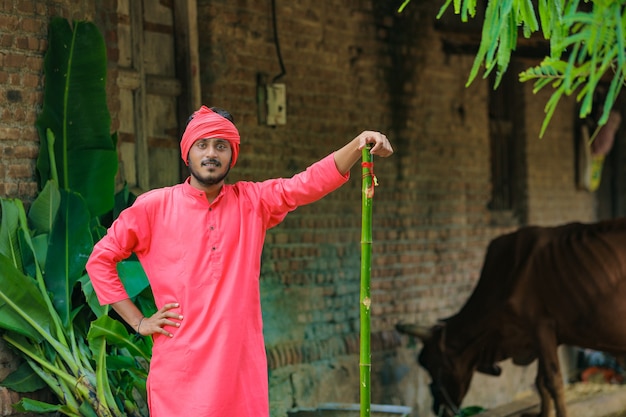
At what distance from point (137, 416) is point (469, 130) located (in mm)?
5478

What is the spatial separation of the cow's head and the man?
4.85 meters

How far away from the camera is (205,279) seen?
13.9 feet

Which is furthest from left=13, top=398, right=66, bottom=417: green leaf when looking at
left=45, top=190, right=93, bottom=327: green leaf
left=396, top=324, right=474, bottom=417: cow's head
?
left=396, top=324, right=474, bottom=417: cow's head

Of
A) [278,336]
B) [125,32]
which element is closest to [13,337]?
[125,32]

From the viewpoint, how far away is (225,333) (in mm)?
4184

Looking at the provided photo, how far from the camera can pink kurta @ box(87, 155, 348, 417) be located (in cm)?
419

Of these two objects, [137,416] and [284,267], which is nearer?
[137,416]

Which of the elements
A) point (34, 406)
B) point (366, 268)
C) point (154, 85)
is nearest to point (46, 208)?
point (34, 406)

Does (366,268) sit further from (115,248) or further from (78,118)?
(78,118)

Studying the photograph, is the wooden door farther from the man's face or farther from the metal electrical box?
the man's face

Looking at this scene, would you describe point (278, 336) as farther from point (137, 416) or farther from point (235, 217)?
point (235, 217)

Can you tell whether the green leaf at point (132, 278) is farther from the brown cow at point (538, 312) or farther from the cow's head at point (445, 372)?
the cow's head at point (445, 372)

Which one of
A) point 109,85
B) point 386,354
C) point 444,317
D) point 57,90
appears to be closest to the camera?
point 57,90

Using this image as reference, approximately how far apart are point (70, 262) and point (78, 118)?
0.84m
